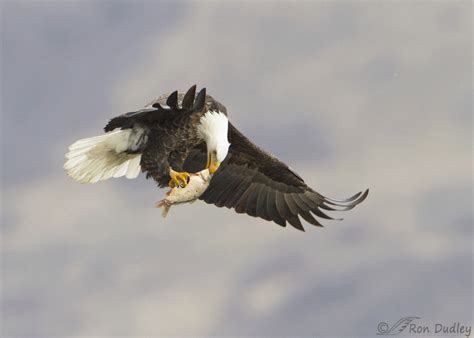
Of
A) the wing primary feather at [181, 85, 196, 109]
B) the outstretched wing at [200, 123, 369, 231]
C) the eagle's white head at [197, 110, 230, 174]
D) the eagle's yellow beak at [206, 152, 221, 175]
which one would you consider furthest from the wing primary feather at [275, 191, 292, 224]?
the wing primary feather at [181, 85, 196, 109]

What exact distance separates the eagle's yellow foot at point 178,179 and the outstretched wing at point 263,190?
1.83 metres

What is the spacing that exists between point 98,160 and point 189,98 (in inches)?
61.3

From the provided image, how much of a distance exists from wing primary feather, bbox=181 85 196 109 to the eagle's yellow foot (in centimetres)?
64

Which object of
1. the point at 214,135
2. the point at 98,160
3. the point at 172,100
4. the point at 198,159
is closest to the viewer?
the point at 172,100

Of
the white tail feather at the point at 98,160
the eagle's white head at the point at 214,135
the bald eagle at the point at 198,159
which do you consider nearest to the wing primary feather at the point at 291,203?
the bald eagle at the point at 198,159

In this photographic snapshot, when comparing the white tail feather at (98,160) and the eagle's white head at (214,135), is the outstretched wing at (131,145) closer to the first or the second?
the white tail feather at (98,160)

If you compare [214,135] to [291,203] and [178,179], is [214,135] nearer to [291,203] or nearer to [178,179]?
[178,179]

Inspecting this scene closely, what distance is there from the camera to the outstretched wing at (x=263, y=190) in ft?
35.5

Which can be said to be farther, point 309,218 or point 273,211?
point 273,211

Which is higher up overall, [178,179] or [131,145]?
[131,145]

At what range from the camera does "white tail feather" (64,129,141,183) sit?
956 cm

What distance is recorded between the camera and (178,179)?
886 cm

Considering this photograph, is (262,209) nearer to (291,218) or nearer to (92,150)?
(291,218)

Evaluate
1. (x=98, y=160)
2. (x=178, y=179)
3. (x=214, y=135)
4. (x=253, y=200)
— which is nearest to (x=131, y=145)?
(x=98, y=160)
